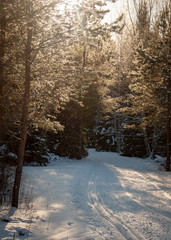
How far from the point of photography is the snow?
436 cm

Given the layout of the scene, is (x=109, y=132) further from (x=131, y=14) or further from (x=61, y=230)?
(x=61, y=230)

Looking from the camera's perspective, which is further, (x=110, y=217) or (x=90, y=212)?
(x=90, y=212)

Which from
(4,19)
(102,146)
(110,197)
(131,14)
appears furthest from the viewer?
(102,146)

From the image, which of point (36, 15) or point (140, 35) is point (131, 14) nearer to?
point (140, 35)

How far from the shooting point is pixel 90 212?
567cm

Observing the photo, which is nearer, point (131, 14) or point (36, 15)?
point (36, 15)

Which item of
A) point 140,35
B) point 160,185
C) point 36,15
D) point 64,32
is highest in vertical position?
point 140,35

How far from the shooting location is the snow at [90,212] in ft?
14.3

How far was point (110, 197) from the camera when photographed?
704cm

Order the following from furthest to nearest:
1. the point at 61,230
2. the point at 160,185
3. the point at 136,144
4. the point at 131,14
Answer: the point at 131,14, the point at 136,144, the point at 160,185, the point at 61,230

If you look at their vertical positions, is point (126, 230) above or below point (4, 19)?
below

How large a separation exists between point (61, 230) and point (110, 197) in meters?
2.93

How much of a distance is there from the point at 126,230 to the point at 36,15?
635 cm

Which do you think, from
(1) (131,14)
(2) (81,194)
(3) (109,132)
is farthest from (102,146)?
(2) (81,194)
